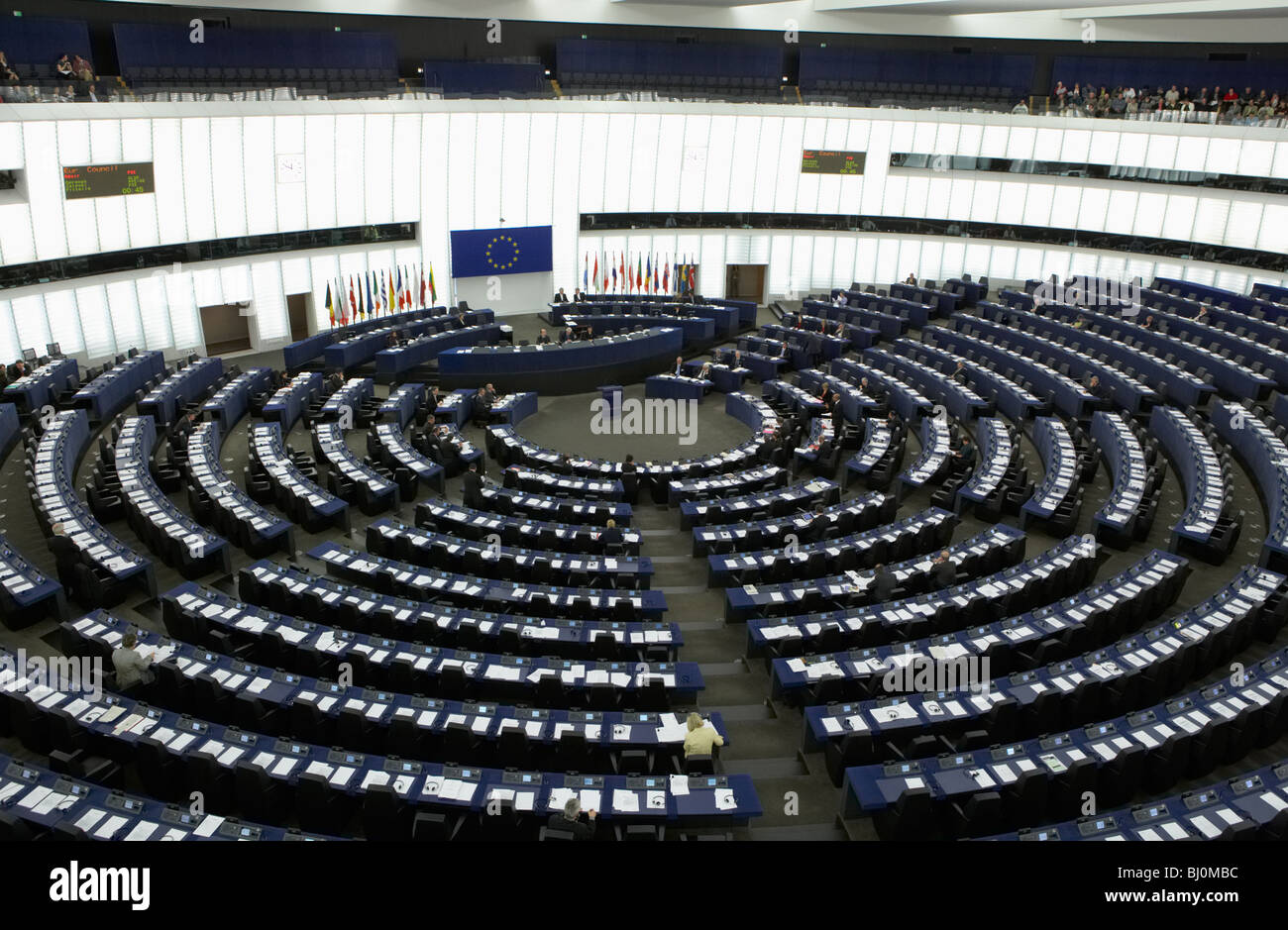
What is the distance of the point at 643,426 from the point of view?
25484 mm

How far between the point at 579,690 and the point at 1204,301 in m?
27.4

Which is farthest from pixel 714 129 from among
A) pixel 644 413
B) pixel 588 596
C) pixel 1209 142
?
pixel 588 596

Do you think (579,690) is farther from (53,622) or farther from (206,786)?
(53,622)

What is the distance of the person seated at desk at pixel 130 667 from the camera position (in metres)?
→ 11.6

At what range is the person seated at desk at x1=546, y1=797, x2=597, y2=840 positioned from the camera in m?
8.95

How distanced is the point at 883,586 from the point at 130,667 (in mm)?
10736

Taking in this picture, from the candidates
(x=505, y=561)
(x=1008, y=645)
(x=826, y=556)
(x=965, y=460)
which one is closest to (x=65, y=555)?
(x=505, y=561)

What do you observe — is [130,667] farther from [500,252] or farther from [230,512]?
[500,252]

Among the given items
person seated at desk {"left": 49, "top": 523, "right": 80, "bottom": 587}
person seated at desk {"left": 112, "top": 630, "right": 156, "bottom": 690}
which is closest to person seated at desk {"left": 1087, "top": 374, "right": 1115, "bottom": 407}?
person seated at desk {"left": 112, "top": 630, "right": 156, "bottom": 690}

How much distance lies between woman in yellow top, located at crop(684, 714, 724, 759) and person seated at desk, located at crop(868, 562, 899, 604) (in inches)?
192

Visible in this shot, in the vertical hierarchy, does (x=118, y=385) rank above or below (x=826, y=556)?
above

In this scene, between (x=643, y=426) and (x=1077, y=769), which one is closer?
(x=1077, y=769)

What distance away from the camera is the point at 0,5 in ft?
85.6

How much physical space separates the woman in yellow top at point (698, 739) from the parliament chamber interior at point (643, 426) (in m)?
0.06
